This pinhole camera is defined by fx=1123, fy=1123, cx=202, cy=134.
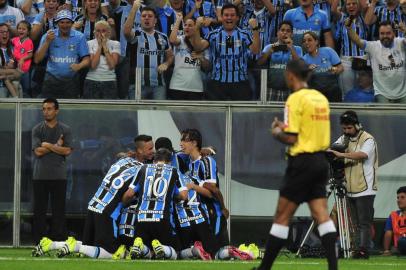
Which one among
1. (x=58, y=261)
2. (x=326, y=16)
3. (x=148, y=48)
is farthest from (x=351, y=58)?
(x=58, y=261)

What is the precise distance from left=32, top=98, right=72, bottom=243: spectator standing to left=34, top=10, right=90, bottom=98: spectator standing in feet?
2.56

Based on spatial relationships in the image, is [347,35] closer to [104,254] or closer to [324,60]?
[324,60]

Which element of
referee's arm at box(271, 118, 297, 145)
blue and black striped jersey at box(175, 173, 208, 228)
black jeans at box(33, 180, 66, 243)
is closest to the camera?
referee's arm at box(271, 118, 297, 145)

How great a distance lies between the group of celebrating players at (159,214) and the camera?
47.5 feet

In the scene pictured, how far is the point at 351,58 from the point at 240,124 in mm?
2099

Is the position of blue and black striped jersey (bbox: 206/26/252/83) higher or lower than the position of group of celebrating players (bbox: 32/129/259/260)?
higher

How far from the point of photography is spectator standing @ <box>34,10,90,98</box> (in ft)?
58.2

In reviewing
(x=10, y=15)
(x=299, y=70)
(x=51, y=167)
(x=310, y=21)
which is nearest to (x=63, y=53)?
(x=10, y=15)

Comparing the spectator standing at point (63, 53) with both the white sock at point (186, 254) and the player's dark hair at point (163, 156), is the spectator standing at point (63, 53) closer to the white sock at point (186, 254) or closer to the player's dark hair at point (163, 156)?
the player's dark hair at point (163, 156)

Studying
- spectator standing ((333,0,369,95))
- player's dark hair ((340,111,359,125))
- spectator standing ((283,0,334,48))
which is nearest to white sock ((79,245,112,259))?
player's dark hair ((340,111,359,125))

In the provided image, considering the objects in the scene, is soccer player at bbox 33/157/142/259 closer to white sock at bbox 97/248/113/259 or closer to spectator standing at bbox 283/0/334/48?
white sock at bbox 97/248/113/259

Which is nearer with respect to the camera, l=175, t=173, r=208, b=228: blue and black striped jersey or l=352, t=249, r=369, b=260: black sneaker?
l=175, t=173, r=208, b=228: blue and black striped jersey

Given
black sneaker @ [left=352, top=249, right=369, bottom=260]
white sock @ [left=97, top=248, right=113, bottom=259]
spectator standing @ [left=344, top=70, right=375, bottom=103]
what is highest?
spectator standing @ [left=344, top=70, right=375, bottom=103]

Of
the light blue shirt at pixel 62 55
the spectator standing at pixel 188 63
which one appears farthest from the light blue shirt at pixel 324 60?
the light blue shirt at pixel 62 55
